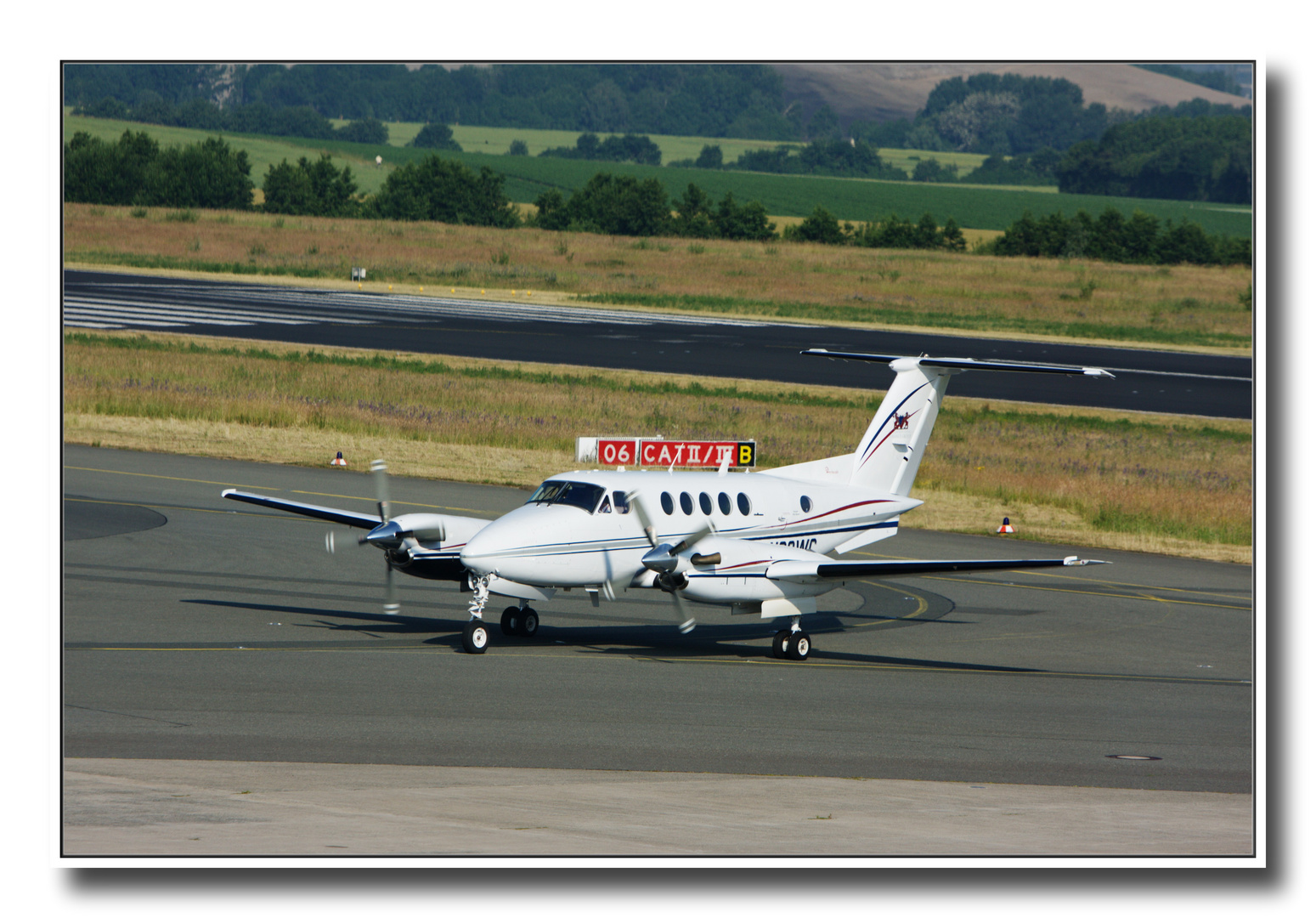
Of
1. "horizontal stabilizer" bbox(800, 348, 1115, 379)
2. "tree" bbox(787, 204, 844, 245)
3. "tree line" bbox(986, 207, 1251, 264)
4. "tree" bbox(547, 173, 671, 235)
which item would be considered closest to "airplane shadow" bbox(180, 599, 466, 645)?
"horizontal stabilizer" bbox(800, 348, 1115, 379)

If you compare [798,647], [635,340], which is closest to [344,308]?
[635,340]

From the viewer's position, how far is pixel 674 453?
2420 cm

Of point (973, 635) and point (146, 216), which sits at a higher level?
point (146, 216)

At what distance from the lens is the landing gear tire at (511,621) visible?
24.4 meters

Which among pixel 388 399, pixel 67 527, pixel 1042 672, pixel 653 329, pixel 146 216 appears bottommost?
pixel 1042 672

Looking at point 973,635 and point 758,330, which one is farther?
point 758,330

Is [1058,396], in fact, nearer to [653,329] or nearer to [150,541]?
[653,329]

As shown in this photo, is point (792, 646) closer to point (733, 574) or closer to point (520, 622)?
point (733, 574)

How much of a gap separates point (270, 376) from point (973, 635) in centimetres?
3667

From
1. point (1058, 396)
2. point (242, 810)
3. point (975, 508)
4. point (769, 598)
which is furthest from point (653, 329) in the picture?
point (242, 810)

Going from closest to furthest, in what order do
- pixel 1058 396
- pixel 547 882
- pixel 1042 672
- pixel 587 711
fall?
pixel 547 882
pixel 587 711
pixel 1042 672
pixel 1058 396

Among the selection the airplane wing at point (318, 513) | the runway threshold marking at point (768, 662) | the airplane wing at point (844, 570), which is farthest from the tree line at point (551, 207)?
the airplane wing at point (844, 570)

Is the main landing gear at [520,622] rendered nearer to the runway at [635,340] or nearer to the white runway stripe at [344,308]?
the runway at [635,340]

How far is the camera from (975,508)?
41.4 m
